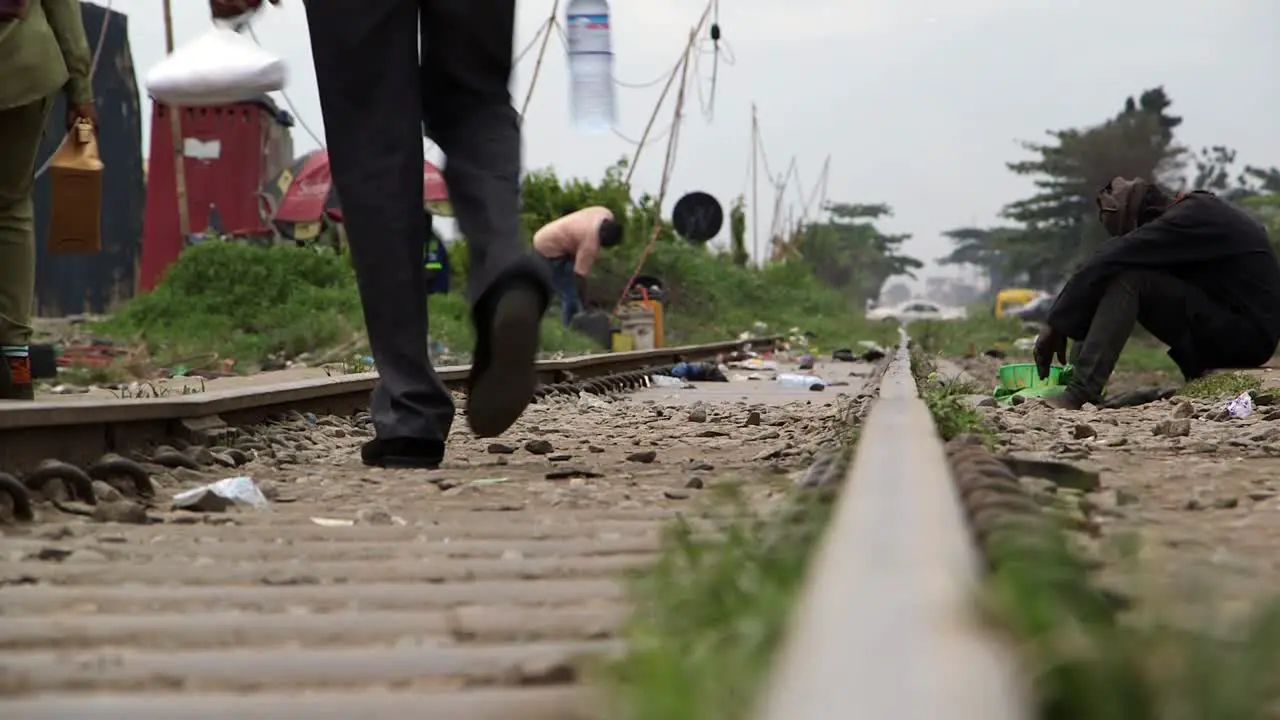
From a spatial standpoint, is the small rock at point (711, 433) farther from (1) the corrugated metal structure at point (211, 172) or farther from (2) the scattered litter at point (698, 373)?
(1) the corrugated metal structure at point (211, 172)

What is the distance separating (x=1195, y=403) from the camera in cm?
632

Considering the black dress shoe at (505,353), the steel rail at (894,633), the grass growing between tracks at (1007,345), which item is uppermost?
the black dress shoe at (505,353)

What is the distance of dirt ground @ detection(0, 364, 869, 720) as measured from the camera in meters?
1.56

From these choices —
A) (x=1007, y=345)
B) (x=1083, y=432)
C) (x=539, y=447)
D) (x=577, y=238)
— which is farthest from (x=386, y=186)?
(x=1007, y=345)

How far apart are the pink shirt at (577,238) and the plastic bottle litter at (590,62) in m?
0.87

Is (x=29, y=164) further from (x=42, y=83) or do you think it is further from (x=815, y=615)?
(x=815, y=615)

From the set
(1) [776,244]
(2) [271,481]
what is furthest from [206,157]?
(1) [776,244]

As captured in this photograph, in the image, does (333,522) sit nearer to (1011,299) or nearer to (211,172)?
(211,172)

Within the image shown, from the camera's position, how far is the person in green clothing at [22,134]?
4559mm

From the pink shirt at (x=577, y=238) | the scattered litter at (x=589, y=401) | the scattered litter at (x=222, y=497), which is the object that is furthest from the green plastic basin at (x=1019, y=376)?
the pink shirt at (x=577, y=238)

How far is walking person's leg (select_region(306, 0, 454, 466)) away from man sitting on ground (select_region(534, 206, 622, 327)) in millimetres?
11119

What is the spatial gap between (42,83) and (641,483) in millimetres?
2316

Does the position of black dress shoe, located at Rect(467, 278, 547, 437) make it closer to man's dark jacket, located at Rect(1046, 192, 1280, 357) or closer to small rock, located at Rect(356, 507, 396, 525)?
small rock, located at Rect(356, 507, 396, 525)

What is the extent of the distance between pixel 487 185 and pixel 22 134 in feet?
5.54
